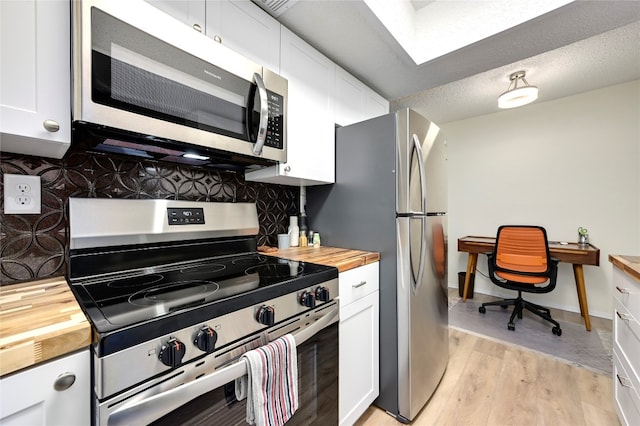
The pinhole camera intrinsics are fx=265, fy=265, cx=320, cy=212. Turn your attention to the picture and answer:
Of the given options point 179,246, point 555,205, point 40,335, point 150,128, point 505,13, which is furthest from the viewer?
point 555,205

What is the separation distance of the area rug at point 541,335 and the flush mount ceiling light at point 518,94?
2203 mm

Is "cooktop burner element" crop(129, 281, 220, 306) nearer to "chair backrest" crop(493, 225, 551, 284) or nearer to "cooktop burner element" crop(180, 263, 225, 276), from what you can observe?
"cooktop burner element" crop(180, 263, 225, 276)

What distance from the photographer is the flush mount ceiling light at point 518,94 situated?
7.82 ft

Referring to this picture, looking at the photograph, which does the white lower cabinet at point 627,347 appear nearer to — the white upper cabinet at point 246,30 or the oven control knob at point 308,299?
the oven control knob at point 308,299

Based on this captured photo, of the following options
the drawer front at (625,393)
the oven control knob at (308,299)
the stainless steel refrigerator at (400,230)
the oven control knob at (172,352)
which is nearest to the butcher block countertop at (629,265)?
the drawer front at (625,393)

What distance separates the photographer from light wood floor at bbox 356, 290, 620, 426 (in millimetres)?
1501

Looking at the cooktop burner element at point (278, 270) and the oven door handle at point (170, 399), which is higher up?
the cooktop burner element at point (278, 270)

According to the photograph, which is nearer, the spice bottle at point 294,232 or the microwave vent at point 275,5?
the microwave vent at point 275,5

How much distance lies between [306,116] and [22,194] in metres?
1.24

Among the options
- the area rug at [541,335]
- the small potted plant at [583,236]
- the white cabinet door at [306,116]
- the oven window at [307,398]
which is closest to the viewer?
the oven window at [307,398]

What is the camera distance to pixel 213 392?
0.75 metres

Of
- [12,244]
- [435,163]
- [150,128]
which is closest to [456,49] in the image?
[435,163]

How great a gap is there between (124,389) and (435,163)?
1.80 meters

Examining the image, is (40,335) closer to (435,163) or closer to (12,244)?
(12,244)
